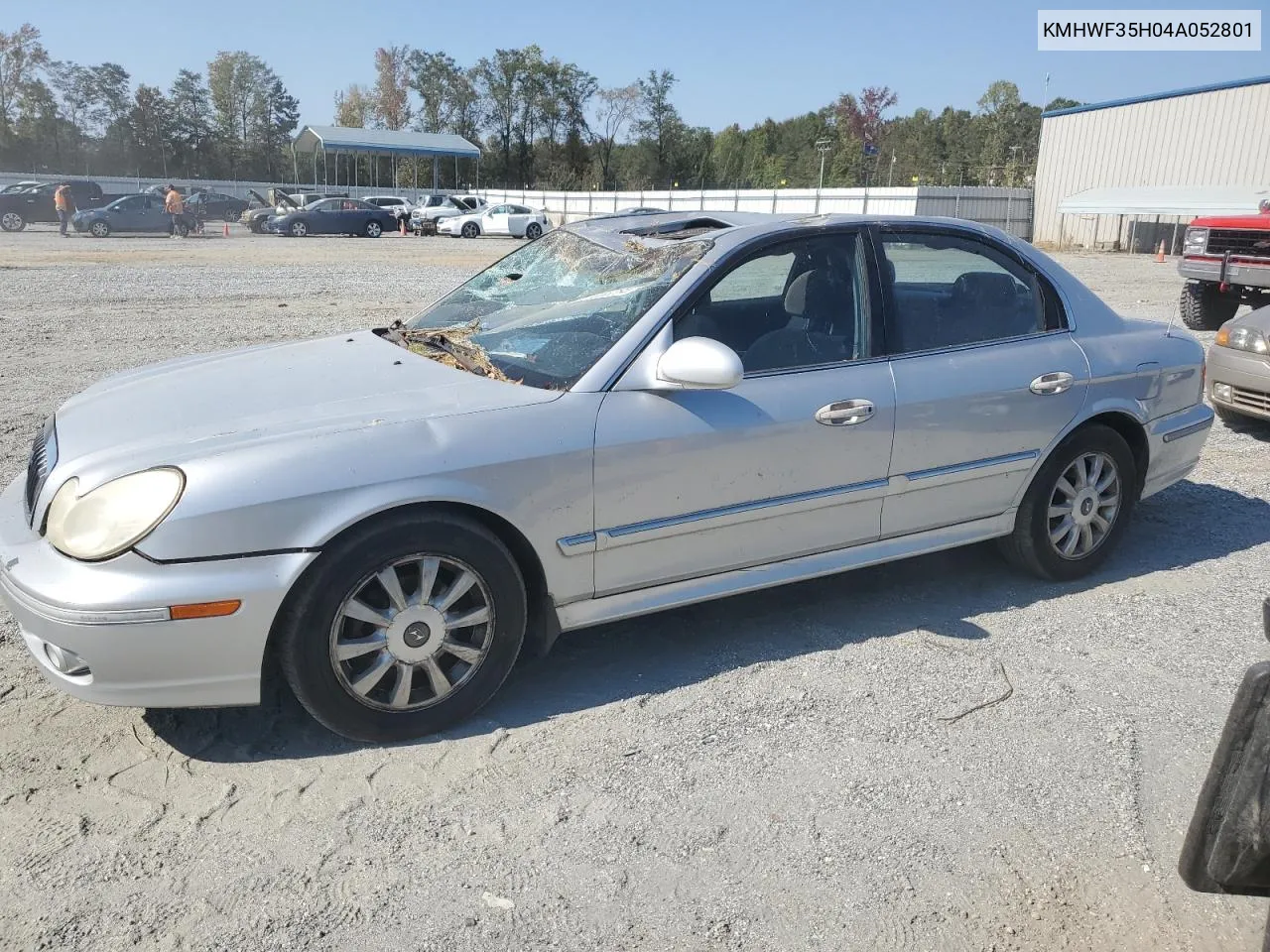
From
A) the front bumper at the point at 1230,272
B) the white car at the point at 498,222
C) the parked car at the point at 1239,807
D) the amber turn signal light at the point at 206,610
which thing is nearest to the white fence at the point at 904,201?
the white car at the point at 498,222

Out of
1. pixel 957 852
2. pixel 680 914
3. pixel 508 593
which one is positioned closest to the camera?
pixel 680 914

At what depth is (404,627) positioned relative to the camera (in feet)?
10.3

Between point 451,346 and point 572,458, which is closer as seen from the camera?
point 572,458

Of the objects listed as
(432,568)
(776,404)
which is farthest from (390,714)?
(776,404)

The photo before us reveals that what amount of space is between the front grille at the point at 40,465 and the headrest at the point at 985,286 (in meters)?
3.39

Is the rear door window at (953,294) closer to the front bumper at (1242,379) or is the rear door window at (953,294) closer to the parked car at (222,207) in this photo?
the front bumper at (1242,379)

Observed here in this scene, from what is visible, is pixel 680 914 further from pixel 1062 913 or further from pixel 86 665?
pixel 86 665

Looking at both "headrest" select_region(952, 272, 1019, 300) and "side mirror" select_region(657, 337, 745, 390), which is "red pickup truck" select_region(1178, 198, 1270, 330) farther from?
"side mirror" select_region(657, 337, 745, 390)

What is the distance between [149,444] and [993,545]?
12.1 feet

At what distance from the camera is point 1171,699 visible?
3.61 meters

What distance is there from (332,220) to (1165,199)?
25.6m

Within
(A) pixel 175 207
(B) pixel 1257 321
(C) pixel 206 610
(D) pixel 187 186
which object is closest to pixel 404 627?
(C) pixel 206 610

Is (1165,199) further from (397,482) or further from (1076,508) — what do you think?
(397,482)

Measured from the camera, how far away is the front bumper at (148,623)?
9.28ft
